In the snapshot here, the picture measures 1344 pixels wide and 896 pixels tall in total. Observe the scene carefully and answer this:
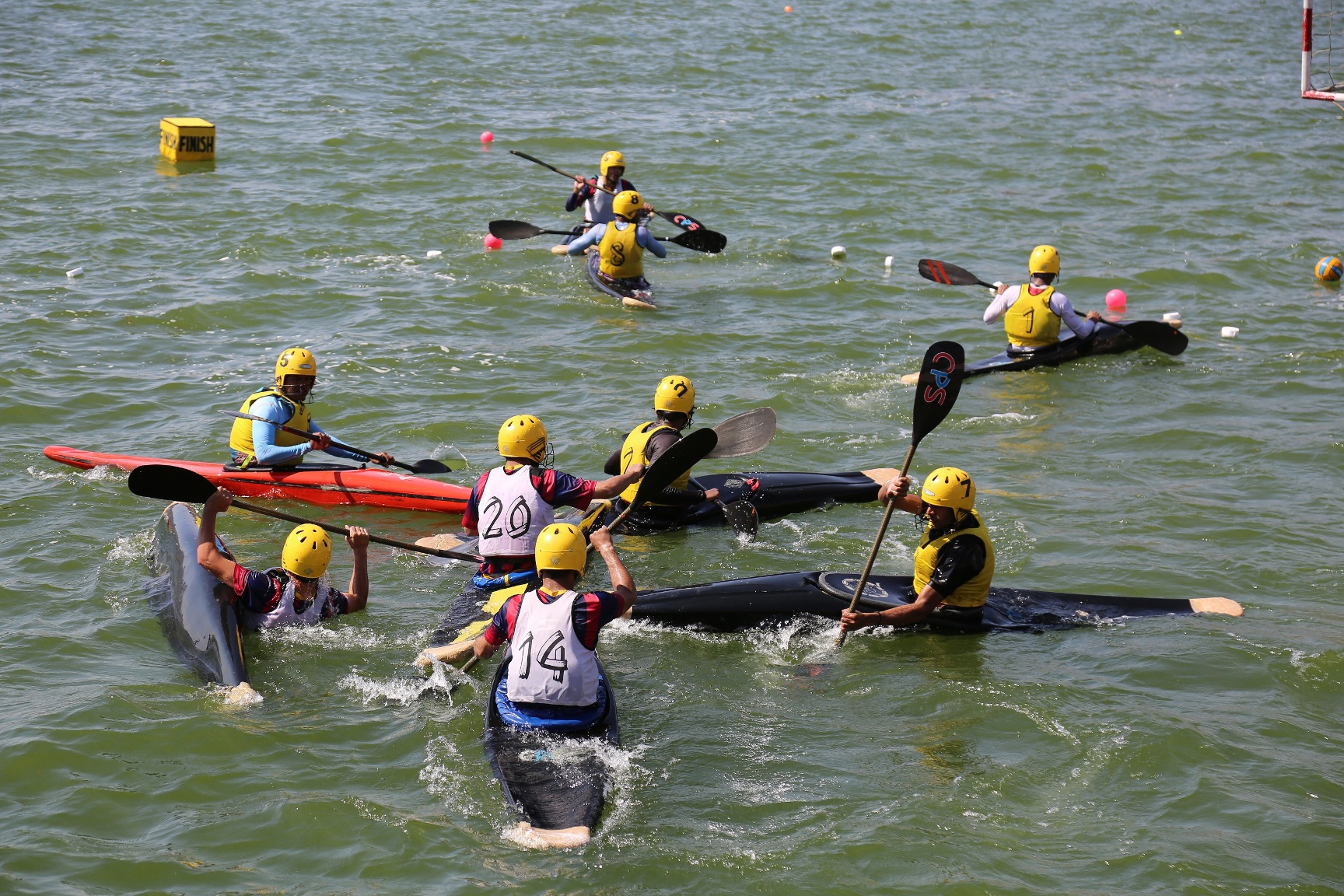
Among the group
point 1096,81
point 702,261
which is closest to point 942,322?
point 702,261

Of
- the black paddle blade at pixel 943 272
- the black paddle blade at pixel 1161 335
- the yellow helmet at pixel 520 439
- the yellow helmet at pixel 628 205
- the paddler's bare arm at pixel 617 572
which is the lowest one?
the paddler's bare arm at pixel 617 572

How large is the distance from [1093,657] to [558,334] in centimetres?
724

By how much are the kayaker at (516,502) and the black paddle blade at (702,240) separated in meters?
7.69

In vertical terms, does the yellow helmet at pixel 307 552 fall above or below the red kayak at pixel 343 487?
above

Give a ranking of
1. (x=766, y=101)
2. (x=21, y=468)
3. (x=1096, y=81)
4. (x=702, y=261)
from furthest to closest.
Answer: (x=1096, y=81) → (x=766, y=101) → (x=702, y=261) → (x=21, y=468)

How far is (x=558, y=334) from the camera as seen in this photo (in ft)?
43.8

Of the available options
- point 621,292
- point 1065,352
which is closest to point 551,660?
point 1065,352

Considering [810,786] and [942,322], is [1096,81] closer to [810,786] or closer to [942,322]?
[942,322]

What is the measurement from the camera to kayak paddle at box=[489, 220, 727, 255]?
1487cm

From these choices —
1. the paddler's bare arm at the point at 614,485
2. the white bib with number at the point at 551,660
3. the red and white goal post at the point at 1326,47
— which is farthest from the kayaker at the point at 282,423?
the red and white goal post at the point at 1326,47

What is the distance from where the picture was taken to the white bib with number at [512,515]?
7.30 metres

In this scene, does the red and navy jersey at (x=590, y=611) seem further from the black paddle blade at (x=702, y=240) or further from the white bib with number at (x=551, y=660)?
the black paddle blade at (x=702, y=240)

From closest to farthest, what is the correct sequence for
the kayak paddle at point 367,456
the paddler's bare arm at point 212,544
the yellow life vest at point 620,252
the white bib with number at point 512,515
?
the paddler's bare arm at point 212,544
the white bib with number at point 512,515
the kayak paddle at point 367,456
the yellow life vest at point 620,252

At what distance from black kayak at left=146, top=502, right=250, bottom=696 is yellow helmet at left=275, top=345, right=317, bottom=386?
1.27 m
